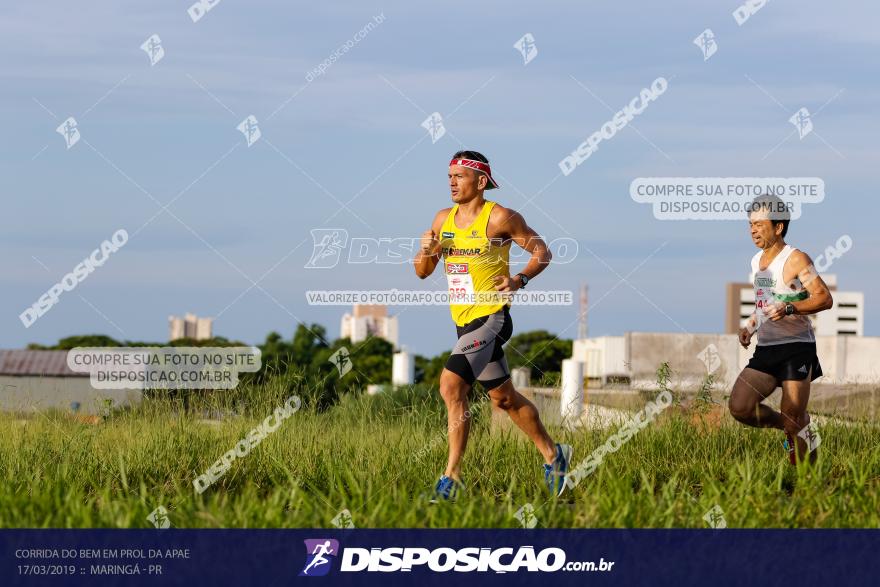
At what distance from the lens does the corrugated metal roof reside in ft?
201

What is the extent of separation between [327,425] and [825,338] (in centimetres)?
7430

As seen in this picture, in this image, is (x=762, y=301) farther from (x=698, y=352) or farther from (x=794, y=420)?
(x=698, y=352)

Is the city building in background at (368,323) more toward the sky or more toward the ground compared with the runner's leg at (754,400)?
more toward the sky

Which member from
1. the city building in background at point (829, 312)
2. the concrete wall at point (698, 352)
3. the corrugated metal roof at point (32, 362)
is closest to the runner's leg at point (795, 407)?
the concrete wall at point (698, 352)

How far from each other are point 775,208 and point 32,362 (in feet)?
201

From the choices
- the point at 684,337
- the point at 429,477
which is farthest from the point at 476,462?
the point at 684,337

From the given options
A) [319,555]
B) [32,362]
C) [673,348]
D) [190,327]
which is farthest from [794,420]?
[190,327]

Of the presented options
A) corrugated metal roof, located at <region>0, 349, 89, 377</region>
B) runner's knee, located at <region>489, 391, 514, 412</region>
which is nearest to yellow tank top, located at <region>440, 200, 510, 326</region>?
runner's knee, located at <region>489, 391, 514, 412</region>

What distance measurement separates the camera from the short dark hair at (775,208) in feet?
27.4

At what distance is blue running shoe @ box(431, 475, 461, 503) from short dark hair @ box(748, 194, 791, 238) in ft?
9.99

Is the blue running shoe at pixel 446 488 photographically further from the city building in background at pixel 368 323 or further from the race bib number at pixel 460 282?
the city building in background at pixel 368 323

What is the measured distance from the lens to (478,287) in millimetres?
7656

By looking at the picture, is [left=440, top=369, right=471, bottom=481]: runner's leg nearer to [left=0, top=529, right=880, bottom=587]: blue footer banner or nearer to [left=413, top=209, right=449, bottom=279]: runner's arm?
[left=413, top=209, right=449, bottom=279]: runner's arm

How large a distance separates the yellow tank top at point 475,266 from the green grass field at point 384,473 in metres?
1.23
